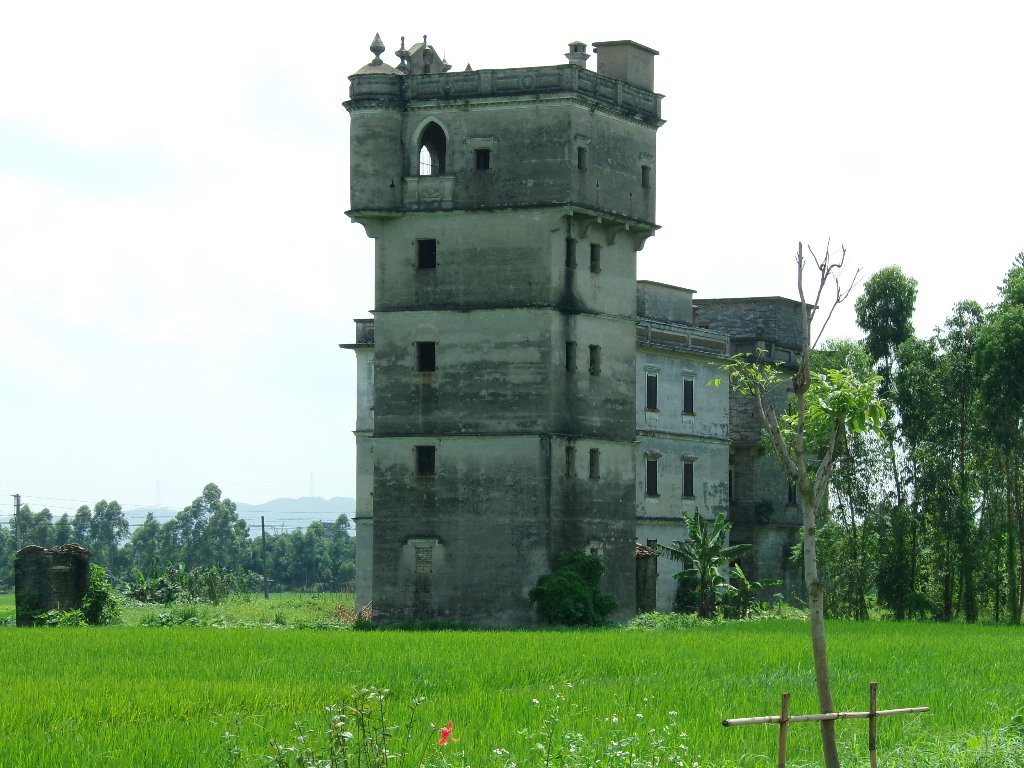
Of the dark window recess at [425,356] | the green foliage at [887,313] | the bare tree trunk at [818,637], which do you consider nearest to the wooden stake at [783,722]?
the bare tree trunk at [818,637]

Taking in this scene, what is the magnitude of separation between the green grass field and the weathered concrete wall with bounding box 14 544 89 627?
617 cm

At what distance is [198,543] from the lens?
13888 centimetres

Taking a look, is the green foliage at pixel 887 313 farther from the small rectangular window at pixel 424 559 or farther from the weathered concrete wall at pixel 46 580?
the weathered concrete wall at pixel 46 580

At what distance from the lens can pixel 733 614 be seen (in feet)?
156

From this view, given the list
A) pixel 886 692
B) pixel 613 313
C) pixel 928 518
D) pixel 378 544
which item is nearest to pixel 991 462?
pixel 928 518

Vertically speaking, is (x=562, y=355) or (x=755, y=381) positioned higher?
(x=562, y=355)

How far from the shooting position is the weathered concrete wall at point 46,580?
1656 inches

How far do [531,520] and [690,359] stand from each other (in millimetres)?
15092

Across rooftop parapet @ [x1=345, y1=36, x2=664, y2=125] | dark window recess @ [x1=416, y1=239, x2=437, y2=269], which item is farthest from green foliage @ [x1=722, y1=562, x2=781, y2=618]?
rooftop parapet @ [x1=345, y1=36, x2=664, y2=125]

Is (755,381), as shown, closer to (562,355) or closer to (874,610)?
(562,355)

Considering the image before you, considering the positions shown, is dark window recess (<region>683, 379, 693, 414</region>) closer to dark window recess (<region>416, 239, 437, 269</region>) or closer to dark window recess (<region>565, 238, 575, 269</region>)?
dark window recess (<region>565, 238, 575, 269</region>)

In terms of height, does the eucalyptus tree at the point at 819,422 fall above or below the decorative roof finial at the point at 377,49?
below

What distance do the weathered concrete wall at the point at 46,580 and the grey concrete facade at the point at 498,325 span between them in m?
7.66

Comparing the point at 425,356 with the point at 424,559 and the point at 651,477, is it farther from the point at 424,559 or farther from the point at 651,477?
the point at 651,477
